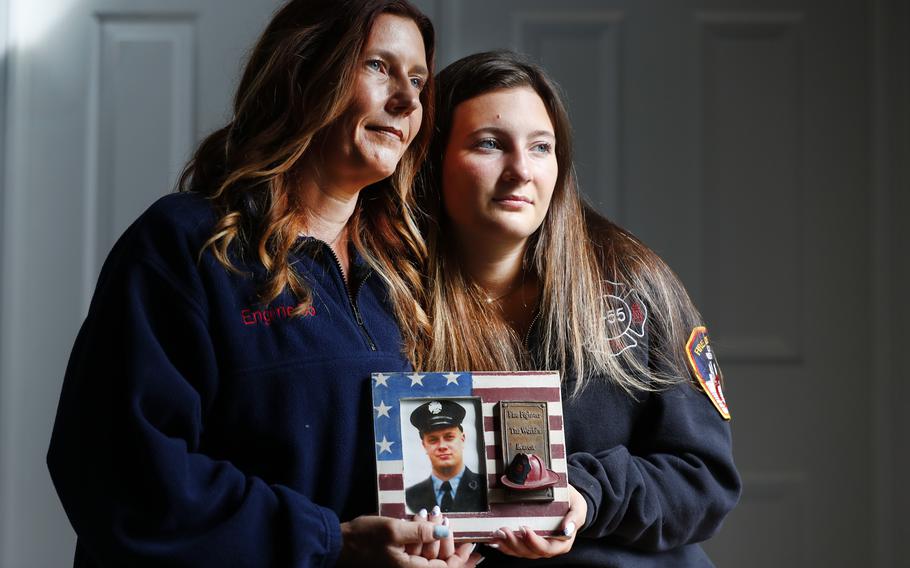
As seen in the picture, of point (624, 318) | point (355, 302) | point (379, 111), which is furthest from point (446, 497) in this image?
point (379, 111)

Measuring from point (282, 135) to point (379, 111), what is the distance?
139 millimetres

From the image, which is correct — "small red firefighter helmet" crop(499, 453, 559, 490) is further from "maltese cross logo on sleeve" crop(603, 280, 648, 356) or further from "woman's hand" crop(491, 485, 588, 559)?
"maltese cross logo on sleeve" crop(603, 280, 648, 356)

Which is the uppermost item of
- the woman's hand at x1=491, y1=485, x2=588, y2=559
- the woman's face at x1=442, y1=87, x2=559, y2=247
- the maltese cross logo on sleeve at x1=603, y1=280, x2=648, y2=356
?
the woman's face at x1=442, y1=87, x2=559, y2=247

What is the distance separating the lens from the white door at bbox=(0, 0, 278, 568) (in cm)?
218

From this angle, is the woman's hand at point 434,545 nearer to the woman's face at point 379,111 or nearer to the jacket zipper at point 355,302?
the jacket zipper at point 355,302

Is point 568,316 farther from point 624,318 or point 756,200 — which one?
point 756,200

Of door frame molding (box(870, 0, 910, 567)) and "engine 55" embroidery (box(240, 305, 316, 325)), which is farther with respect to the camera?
door frame molding (box(870, 0, 910, 567))

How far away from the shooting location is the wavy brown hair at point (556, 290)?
143 centimetres

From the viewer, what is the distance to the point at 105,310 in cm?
118

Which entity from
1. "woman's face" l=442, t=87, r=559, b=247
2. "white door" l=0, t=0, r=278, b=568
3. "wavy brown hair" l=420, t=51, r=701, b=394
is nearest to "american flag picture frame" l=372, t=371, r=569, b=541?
"wavy brown hair" l=420, t=51, r=701, b=394

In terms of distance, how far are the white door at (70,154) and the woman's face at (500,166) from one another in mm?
925

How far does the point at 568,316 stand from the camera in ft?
4.76

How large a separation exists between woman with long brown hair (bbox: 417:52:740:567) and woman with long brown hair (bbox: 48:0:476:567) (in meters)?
0.08

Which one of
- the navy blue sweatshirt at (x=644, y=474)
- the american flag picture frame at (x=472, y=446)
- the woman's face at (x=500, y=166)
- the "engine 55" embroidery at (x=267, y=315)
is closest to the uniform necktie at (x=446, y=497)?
the american flag picture frame at (x=472, y=446)
